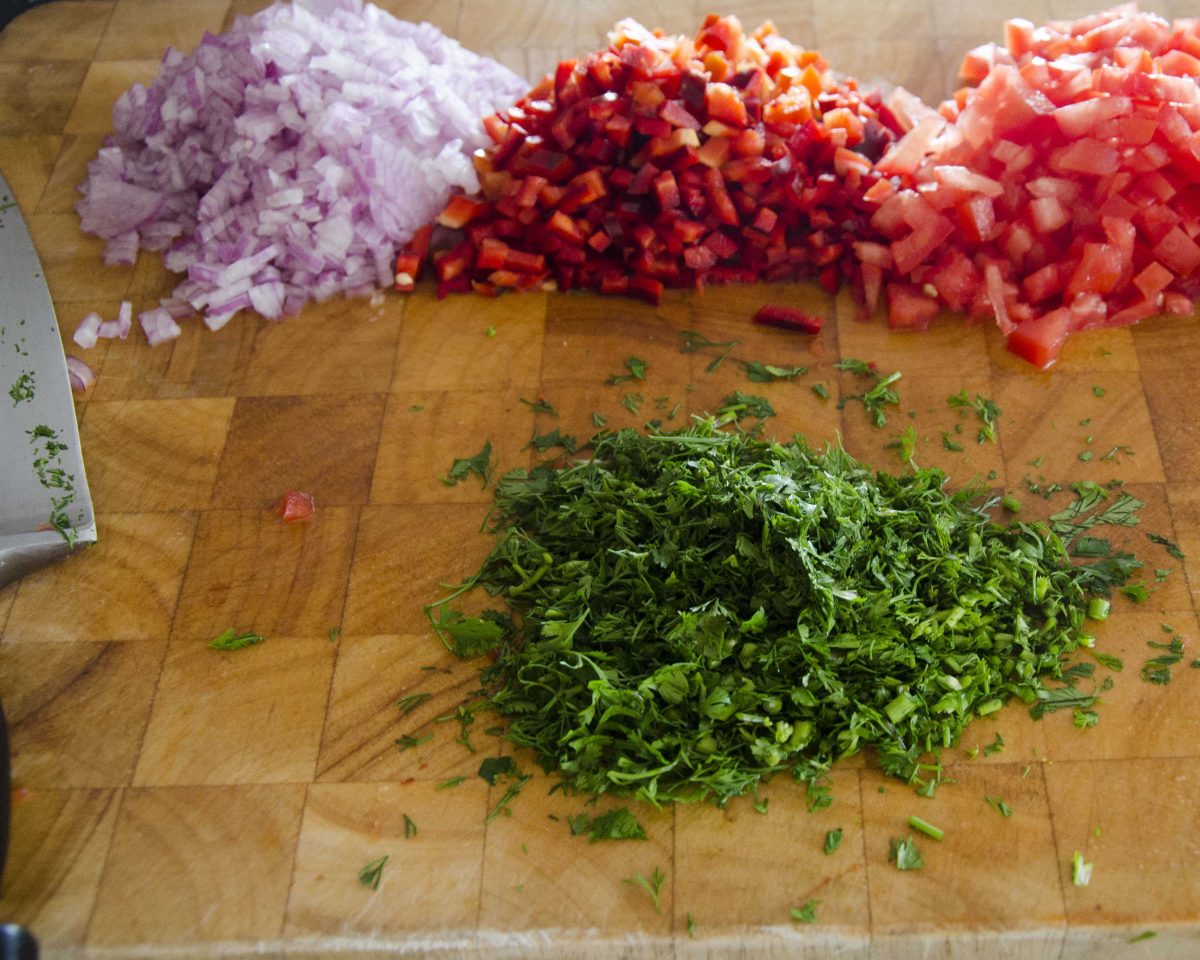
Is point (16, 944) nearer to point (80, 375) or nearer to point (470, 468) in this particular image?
point (470, 468)

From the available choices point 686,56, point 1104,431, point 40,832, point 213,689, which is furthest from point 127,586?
point 1104,431

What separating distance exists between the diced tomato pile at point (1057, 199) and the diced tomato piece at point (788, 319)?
0.50 feet

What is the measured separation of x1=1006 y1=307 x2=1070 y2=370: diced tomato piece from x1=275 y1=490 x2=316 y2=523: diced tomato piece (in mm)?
1475

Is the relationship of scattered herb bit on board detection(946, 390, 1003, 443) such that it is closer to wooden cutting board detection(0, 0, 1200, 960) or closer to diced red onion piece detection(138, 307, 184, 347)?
wooden cutting board detection(0, 0, 1200, 960)

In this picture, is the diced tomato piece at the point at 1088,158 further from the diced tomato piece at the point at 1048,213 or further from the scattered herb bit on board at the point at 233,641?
the scattered herb bit on board at the point at 233,641

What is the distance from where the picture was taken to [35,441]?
2328mm

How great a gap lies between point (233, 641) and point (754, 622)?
0.93 m

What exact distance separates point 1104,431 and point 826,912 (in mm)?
1134

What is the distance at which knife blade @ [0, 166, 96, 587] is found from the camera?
225cm

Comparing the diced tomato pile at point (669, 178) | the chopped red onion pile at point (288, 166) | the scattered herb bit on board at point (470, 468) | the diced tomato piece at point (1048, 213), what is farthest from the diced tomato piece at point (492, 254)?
the diced tomato piece at point (1048, 213)

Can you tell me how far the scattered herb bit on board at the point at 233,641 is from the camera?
2115 millimetres

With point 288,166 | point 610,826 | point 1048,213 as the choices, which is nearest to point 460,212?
point 288,166

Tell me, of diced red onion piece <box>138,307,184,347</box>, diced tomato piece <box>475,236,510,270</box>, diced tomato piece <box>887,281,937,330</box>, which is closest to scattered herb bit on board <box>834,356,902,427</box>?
diced tomato piece <box>887,281,937,330</box>

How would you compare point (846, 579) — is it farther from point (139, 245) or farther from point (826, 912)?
point (139, 245)
